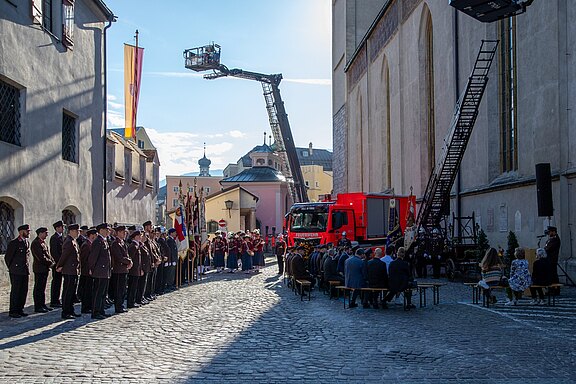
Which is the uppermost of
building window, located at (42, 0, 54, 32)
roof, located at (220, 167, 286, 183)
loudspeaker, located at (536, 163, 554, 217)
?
building window, located at (42, 0, 54, 32)

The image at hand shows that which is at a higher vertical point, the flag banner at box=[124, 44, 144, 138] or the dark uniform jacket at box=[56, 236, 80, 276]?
the flag banner at box=[124, 44, 144, 138]

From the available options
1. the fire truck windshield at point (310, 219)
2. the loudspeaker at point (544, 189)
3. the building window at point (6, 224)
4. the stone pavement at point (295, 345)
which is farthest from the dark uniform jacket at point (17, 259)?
the fire truck windshield at point (310, 219)

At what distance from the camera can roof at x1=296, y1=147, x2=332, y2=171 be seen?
126356mm

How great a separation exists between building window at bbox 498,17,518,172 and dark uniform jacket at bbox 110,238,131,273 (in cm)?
1589

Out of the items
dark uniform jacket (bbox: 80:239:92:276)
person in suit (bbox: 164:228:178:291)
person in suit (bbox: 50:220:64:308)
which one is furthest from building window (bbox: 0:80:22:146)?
dark uniform jacket (bbox: 80:239:92:276)

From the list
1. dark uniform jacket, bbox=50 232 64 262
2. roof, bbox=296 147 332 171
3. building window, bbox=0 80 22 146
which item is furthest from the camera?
roof, bbox=296 147 332 171

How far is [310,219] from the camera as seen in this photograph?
95.9 ft

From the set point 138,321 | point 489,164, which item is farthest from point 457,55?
point 138,321

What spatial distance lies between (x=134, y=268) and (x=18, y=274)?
8.03ft

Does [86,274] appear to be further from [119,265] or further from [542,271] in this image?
[542,271]

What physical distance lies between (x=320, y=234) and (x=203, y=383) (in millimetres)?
21089

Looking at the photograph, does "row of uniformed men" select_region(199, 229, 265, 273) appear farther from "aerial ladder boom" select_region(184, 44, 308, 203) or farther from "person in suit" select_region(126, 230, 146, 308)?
"aerial ladder boom" select_region(184, 44, 308, 203)

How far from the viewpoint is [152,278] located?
17203mm

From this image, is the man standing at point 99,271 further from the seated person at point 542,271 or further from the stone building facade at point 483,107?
the stone building facade at point 483,107
